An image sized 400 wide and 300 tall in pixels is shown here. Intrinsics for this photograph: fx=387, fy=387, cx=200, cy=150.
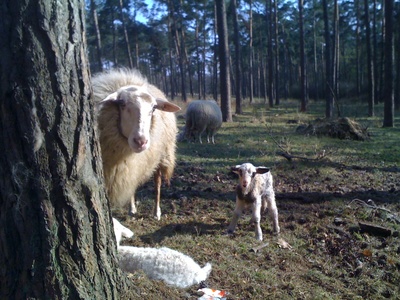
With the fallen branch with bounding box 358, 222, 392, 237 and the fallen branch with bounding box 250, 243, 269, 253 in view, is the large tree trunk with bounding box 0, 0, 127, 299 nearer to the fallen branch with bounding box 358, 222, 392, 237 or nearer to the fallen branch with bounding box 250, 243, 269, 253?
the fallen branch with bounding box 250, 243, 269, 253

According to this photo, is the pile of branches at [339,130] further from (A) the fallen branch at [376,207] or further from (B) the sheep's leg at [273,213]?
(B) the sheep's leg at [273,213]

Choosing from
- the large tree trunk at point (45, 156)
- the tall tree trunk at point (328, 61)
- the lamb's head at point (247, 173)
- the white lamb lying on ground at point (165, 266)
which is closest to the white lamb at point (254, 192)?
the lamb's head at point (247, 173)

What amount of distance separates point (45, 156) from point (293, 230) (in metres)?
3.49

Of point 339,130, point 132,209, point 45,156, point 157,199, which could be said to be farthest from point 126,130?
point 339,130

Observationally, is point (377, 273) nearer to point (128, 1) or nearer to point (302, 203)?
point (302, 203)

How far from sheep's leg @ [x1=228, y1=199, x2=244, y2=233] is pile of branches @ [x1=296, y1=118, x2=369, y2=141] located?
28.1 feet

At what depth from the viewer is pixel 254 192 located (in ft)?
14.7

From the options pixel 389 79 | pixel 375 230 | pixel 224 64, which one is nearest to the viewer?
pixel 375 230

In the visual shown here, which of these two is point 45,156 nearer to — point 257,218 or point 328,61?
point 257,218

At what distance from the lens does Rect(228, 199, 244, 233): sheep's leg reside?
179 inches

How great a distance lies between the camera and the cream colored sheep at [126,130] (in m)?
4.18

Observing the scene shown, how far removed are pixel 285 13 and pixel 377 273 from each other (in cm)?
4000

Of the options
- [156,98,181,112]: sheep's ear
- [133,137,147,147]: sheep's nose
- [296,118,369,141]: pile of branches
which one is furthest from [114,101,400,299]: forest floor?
[296,118,369,141]: pile of branches

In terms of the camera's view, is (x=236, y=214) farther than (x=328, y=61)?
No
